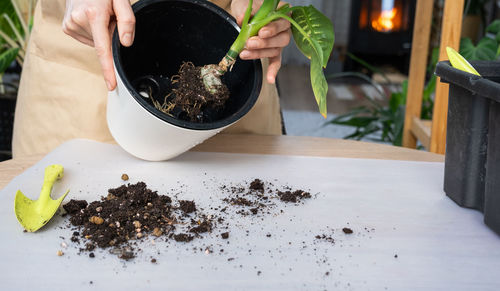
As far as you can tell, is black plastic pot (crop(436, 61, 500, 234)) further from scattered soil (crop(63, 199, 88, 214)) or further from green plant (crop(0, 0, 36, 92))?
green plant (crop(0, 0, 36, 92))

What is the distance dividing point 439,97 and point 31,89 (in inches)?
39.1

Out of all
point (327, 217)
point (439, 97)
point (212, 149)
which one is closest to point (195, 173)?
point (212, 149)

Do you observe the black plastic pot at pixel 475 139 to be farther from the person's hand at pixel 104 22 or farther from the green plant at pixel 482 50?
the green plant at pixel 482 50

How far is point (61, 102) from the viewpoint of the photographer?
42.6 inches

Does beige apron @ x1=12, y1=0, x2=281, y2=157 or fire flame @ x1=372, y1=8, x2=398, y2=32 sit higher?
beige apron @ x1=12, y1=0, x2=281, y2=157

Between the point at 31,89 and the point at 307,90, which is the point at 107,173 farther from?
the point at 307,90

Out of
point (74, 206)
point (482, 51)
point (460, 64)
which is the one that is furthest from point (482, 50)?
point (74, 206)

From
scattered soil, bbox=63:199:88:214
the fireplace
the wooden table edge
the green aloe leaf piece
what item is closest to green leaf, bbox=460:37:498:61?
the wooden table edge

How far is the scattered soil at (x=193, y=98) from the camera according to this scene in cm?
87

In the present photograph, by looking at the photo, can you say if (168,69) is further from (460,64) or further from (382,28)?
(382,28)

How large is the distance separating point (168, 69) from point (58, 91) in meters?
0.28

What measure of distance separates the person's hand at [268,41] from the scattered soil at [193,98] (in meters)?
0.07

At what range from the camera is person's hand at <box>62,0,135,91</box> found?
79 cm

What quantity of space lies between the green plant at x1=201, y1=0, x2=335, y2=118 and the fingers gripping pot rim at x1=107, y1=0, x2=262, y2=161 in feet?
0.13
